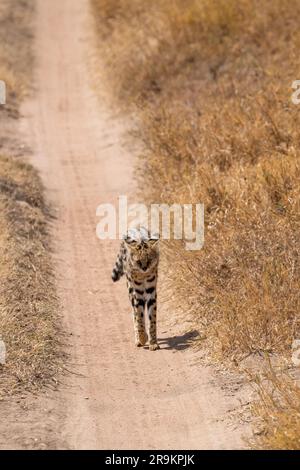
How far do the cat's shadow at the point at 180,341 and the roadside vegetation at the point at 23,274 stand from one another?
1114 millimetres

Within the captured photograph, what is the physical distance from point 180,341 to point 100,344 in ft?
2.76

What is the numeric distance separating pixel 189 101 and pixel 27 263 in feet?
20.5

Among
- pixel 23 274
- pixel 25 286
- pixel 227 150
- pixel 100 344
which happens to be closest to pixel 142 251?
pixel 100 344

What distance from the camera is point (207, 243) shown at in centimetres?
1100

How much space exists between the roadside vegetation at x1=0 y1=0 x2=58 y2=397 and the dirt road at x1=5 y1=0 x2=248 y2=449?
238 millimetres

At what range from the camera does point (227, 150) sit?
13484mm

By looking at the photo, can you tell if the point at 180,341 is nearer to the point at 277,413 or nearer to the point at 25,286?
the point at 25,286

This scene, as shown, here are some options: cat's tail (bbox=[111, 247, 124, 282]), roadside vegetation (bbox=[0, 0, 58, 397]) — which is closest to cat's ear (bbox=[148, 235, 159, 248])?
cat's tail (bbox=[111, 247, 124, 282])

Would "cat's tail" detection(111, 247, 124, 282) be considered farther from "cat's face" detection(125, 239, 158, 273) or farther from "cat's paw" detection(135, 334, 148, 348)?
"cat's paw" detection(135, 334, 148, 348)

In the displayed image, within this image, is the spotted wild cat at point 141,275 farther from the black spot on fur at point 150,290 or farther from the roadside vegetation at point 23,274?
the roadside vegetation at point 23,274

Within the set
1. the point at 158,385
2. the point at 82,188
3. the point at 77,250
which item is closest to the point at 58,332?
the point at 158,385

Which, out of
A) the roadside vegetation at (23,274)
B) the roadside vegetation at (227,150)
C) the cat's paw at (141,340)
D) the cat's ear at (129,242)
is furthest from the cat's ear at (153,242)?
the roadside vegetation at (23,274)

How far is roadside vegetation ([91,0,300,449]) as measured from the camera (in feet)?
30.6

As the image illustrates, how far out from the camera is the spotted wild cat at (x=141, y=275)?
9.76 meters
